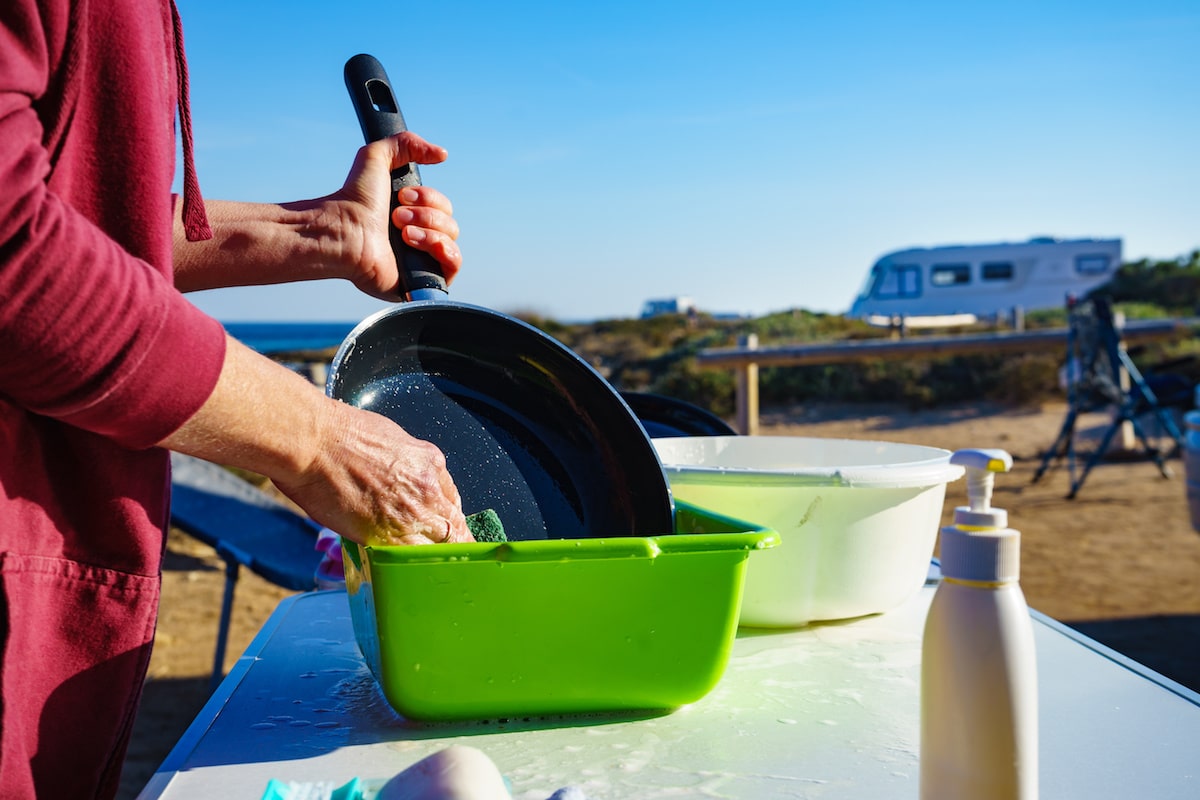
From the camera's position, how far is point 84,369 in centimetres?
59

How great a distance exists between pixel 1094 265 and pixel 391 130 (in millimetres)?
22520

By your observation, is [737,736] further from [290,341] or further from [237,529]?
[290,341]

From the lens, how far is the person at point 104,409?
586mm

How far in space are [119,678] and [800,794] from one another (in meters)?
0.54

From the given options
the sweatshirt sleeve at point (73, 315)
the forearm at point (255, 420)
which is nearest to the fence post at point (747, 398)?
the forearm at point (255, 420)

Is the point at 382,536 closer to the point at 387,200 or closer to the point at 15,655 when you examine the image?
the point at 15,655

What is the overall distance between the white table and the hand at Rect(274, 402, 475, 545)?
186mm

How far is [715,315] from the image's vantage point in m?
31.4

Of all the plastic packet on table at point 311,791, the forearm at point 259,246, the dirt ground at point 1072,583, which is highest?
the forearm at point 259,246

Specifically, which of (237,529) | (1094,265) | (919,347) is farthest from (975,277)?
(237,529)

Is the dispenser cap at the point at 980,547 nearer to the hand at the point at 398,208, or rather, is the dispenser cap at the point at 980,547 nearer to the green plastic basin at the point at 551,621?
the green plastic basin at the point at 551,621

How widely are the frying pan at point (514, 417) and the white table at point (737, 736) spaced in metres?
0.23

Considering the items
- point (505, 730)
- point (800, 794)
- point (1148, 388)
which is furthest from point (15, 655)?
point (1148, 388)

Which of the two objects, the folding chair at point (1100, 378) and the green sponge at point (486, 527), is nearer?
the green sponge at point (486, 527)
